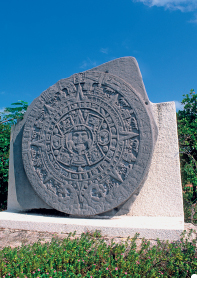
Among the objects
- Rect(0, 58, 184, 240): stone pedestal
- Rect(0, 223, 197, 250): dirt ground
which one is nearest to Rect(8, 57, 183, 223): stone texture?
Rect(0, 58, 184, 240): stone pedestal

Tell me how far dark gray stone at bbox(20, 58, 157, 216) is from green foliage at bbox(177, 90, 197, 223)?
2.15 metres

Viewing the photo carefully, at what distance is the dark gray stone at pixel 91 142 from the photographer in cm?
339

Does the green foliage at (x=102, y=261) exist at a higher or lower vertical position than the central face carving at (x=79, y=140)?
lower

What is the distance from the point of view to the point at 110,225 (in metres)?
3.08

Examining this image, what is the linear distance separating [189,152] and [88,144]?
2888 mm

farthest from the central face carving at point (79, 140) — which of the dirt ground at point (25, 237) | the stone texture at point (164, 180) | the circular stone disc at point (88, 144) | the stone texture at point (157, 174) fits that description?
the dirt ground at point (25, 237)

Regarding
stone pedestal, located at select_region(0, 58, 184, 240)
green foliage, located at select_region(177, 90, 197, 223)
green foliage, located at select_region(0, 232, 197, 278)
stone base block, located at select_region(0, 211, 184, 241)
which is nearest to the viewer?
green foliage, located at select_region(0, 232, 197, 278)

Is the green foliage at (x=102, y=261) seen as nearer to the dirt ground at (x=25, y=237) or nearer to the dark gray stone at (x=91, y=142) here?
the dirt ground at (x=25, y=237)

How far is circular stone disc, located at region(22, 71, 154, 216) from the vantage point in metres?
3.39

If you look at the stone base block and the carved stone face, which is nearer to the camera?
the stone base block

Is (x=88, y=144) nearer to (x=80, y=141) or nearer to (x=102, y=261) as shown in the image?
(x=80, y=141)

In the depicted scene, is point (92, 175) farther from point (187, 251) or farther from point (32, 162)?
point (187, 251)

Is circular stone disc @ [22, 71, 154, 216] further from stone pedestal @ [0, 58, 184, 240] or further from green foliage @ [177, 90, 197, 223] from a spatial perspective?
green foliage @ [177, 90, 197, 223]

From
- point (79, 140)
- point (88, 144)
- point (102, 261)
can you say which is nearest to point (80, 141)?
point (79, 140)
